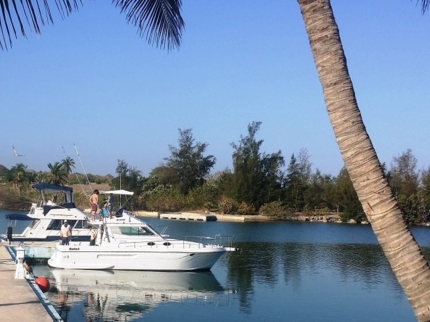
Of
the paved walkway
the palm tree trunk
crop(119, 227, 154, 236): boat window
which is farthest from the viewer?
crop(119, 227, 154, 236): boat window

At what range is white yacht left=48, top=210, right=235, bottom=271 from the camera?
27422 mm

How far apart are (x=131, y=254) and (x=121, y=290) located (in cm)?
332

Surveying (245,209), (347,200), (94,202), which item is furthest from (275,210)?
(94,202)

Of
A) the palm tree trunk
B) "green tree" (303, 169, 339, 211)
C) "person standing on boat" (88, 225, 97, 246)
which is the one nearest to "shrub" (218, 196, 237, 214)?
"green tree" (303, 169, 339, 211)

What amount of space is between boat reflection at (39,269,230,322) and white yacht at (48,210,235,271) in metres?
0.31

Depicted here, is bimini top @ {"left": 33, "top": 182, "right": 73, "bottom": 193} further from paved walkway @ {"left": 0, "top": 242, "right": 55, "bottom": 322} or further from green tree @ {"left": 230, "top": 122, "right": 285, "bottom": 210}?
green tree @ {"left": 230, "top": 122, "right": 285, "bottom": 210}

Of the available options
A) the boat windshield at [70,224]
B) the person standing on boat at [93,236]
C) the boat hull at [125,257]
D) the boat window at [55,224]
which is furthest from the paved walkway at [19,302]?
the boat window at [55,224]

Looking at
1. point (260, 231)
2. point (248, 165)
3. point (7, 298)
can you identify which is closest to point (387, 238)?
point (7, 298)

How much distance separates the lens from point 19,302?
582 inches

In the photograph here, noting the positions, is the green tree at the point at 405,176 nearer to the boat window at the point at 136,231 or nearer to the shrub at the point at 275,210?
the shrub at the point at 275,210

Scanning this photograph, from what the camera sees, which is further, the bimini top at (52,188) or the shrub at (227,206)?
the shrub at (227,206)

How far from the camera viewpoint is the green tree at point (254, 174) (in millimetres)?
82250

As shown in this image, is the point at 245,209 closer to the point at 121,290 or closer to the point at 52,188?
the point at 52,188

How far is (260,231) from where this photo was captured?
184 ft
